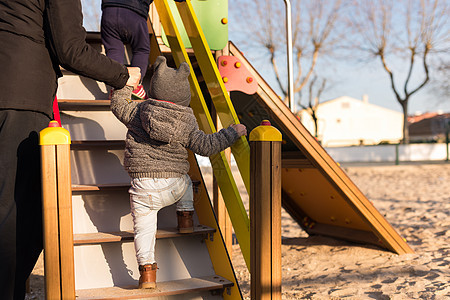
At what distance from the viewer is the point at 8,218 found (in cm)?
178

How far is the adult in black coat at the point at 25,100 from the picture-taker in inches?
70.1

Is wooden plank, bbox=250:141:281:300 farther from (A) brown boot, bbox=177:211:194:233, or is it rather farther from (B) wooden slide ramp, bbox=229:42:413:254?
(B) wooden slide ramp, bbox=229:42:413:254

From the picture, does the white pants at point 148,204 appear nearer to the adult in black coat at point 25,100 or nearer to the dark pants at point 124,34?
the adult in black coat at point 25,100

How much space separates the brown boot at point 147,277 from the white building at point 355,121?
152 ft

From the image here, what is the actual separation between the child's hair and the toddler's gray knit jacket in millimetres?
58

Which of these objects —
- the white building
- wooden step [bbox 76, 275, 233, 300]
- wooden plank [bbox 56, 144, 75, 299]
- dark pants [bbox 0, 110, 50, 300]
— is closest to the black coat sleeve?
dark pants [bbox 0, 110, 50, 300]

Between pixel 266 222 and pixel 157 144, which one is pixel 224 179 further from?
pixel 266 222

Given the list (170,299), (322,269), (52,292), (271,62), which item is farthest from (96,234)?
(271,62)

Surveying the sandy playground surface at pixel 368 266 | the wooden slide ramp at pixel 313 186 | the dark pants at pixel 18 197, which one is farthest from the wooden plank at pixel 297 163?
the dark pants at pixel 18 197

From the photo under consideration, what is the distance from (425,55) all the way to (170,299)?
2364cm

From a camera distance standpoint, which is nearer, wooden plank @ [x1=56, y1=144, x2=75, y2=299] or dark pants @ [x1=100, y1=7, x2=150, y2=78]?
wooden plank @ [x1=56, y1=144, x2=75, y2=299]

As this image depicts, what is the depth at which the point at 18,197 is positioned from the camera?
72.0 inches

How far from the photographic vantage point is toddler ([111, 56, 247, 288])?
7.95 feet

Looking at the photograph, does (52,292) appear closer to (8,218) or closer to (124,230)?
(8,218)
